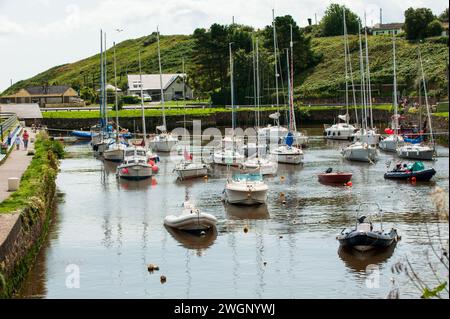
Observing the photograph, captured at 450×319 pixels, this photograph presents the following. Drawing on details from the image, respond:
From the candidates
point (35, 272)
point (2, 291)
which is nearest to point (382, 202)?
point (35, 272)

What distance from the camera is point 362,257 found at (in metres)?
36.2

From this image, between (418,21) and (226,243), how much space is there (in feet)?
392

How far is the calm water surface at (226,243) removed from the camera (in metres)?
32.0

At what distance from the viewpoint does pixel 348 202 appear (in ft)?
168

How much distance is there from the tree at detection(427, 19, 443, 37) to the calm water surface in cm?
9024

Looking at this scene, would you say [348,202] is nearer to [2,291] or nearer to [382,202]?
[382,202]

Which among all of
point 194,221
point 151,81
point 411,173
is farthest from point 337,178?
point 151,81

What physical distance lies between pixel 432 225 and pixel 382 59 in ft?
356

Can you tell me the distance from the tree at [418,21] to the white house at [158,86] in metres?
42.7

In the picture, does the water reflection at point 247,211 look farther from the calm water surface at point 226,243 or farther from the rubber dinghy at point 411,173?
the rubber dinghy at point 411,173

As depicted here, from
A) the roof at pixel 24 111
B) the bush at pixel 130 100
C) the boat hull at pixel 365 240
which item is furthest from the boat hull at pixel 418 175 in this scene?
the bush at pixel 130 100

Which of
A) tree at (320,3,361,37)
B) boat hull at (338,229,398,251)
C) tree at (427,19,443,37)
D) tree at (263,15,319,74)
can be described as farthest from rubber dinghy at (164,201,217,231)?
tree at (320,3,361,37)

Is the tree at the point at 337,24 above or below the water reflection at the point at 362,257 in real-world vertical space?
above

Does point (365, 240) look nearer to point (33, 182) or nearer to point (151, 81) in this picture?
point (33, 182)
